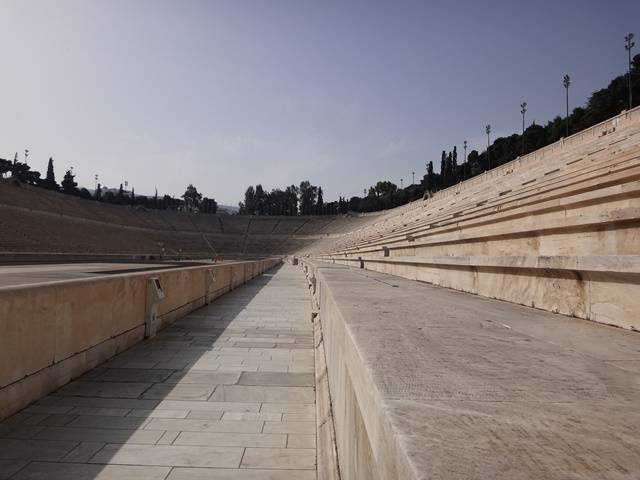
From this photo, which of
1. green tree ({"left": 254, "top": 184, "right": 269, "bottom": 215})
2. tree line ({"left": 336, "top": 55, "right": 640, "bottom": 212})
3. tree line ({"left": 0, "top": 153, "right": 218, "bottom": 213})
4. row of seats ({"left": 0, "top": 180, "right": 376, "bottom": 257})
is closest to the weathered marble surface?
row of seats ({"left": 0, "top": 180, "right": 376, "bottom": 257})

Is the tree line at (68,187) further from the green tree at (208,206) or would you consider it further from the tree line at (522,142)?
the tree line at (522,142)

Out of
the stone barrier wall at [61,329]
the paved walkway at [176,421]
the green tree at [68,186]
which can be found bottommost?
the paved walkway at [176,421]

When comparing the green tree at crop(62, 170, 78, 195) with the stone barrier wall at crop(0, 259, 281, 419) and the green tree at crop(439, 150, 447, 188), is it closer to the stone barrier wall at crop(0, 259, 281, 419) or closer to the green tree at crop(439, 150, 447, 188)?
the green tree at crop(439, 150, 447, 188)

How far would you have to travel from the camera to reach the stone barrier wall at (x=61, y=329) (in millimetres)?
3445

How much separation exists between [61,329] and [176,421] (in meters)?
1.63

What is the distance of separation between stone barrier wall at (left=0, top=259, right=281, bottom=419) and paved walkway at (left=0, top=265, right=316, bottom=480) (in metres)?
0.15

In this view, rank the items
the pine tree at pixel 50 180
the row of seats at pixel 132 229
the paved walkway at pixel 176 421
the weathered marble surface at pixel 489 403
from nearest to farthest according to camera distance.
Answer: the weathered marble surface at pixel 489 403 < the paved walkway at pixel 176 421 < the row of seats at pixel 132 229 < the pine tree at pixel 50 180

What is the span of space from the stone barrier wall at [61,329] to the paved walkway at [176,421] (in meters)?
0.15

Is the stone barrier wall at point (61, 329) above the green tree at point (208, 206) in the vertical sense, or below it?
below

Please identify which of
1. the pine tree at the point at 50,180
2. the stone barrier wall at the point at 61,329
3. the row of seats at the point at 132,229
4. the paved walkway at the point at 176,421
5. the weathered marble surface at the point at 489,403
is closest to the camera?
the weathered marble surface at the point at 489,403

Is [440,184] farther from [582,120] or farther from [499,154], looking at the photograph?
[582,120]

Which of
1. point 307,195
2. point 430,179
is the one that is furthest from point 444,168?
point 307,195

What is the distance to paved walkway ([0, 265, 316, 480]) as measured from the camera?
272 cm

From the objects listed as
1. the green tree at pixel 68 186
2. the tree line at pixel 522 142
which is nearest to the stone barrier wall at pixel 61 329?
the tree line at pixel 522 142
